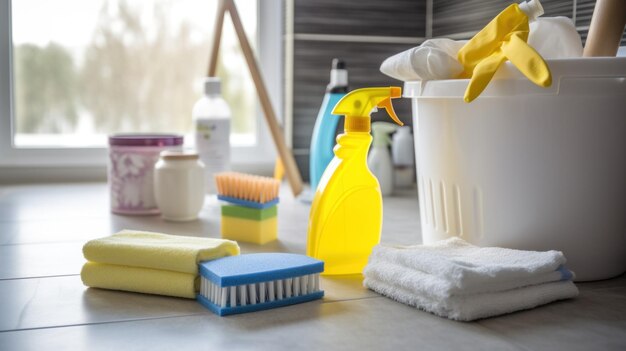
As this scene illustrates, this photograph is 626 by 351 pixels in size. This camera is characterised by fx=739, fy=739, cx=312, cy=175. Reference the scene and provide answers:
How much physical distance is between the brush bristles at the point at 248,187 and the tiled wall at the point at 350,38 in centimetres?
70

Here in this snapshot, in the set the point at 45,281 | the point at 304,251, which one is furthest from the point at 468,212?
the point at 45,281

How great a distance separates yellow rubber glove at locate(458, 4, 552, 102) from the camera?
79 cm

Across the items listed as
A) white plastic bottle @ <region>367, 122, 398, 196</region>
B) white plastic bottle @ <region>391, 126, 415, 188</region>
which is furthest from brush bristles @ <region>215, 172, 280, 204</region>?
white plastic bottle @ <region>391, 126, 415, 188</region>

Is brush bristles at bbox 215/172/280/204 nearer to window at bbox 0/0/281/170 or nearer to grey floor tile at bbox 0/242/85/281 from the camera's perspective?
grey floor tile at bbox 0/242/85/281

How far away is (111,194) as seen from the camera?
4.33 feet

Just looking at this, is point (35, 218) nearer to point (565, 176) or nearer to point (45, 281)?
point (45, 281)

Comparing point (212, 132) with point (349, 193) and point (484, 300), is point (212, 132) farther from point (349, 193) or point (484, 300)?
point (484, 300)

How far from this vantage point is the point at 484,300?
738 millimetres

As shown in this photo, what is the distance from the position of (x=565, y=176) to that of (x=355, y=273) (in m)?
0.28

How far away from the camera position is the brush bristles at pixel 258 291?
2.43 feet

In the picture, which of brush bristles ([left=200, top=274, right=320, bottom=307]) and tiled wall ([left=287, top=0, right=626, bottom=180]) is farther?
tiled wall ([left=287, top=0, right=626, bottom=180])

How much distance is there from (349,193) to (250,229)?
0.25m

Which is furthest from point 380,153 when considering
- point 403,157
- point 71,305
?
point 71,305

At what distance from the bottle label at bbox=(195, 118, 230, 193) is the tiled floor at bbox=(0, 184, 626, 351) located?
505mm
